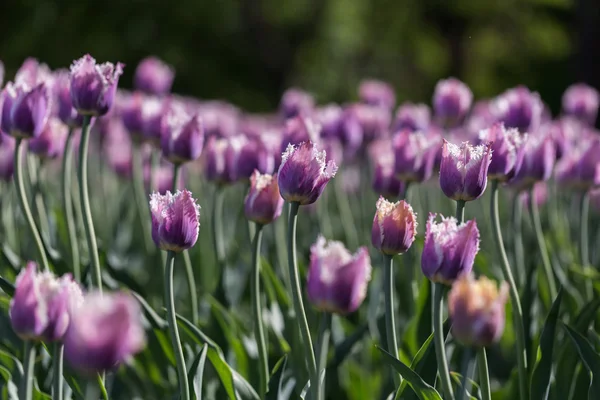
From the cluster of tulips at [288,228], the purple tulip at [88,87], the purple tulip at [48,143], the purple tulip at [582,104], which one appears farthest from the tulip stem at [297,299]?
the purple tulip at [582,104]

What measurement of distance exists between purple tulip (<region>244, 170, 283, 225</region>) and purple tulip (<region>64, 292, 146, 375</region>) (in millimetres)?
634

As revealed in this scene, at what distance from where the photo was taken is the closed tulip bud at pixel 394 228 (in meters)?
1.24

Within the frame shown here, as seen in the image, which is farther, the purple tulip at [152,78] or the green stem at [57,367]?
Answer: the purple tulip at [152,78]

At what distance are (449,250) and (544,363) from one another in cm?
49

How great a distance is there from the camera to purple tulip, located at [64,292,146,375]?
0.75 meters

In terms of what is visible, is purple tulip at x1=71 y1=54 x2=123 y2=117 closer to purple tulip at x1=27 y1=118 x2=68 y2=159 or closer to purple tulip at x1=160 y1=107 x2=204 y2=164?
purple tulip at x1=160 y1=107 x2=204 y2=164

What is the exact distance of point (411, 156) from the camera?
186 centimetres

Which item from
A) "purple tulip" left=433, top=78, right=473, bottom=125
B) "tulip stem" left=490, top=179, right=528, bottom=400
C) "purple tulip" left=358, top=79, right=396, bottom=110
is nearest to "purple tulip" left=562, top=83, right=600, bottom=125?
"purple tulip" left=358, top=79, right=396, bottom=110

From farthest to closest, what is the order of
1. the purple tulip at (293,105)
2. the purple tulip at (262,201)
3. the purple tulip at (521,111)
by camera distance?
the purple tulip at (293,105) < the purple tulip at (521,111) < the purple tulip at (262,201)

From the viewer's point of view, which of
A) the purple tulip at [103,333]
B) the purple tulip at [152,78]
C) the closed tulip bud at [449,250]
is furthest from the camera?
the purple tulip at [152,78]

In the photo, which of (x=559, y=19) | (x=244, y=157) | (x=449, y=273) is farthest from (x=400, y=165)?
(x=559, y=19)

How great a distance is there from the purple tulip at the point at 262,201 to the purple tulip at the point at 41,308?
0.49 metres

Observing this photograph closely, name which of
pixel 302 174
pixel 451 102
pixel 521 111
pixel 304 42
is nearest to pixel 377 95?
pixel 451 102

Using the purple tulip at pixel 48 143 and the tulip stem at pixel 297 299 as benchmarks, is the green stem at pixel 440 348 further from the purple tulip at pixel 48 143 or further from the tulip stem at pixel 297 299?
the purple tulip at pixel 48 143
